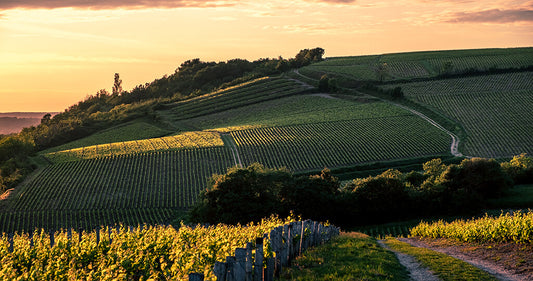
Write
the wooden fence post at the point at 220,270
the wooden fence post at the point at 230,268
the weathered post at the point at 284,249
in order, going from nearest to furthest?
the wooden fence post at the point at 220,270, the wooden fence post at the point at 230,268, the weathered post at the point at 284,249

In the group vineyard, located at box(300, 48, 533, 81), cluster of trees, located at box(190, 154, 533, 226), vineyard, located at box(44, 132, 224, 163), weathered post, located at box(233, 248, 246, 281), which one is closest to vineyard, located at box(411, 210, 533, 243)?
weathered post, located at box(233, 248, 246, 281)

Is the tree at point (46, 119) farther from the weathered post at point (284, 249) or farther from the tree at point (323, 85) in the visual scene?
the weathered post at point (284, 249)

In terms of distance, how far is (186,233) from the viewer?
22.5 meters

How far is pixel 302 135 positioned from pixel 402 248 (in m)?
66.8

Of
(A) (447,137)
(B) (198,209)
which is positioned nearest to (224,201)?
(B) (198,209)

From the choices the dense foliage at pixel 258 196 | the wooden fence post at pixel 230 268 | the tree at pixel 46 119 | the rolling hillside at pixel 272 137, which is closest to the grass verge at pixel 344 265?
the wooden fence post at pixel 230 268

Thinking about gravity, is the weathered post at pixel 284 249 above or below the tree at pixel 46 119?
above

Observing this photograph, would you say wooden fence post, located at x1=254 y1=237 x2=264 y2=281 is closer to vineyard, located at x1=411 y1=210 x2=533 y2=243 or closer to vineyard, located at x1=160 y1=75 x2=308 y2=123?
vineyard, located at x1=411 y1=210 x2=533 y2=243

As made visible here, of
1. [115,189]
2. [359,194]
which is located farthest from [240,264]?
[115,189]

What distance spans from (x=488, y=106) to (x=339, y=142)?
130 ft

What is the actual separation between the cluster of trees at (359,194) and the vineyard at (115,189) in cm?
1125

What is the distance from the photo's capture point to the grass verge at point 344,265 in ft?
53.7

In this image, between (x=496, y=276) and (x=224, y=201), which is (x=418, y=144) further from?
(x=496, y=276)

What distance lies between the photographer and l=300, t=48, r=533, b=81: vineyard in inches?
5413
